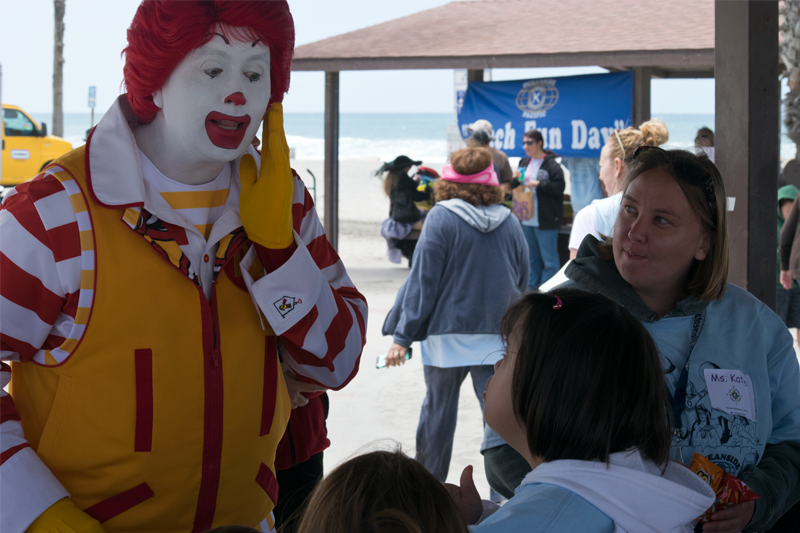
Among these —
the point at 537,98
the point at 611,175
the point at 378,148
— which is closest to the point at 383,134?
the point at 378,148

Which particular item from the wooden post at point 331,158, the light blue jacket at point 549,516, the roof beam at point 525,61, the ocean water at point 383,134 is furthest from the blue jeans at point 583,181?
the ocean water at point 383,134

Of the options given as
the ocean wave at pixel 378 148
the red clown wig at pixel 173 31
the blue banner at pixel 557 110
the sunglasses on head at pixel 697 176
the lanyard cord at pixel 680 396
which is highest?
the ocean wave at pixel 378 148

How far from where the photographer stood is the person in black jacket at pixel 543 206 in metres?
7.73

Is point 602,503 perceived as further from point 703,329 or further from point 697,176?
point 697,176

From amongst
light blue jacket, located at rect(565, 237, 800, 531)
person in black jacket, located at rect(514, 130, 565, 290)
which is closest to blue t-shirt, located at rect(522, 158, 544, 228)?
person in black jacket, located at rect(514, 130, 565, 290)

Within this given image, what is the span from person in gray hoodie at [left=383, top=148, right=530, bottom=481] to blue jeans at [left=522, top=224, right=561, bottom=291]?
4.37m

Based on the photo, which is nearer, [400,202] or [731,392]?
[731,392]

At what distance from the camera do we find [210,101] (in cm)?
146

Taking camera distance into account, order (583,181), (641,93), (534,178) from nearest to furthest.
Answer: (534,178)
(641,93)
(583,181)

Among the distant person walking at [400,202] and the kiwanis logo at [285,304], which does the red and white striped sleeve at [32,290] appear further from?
the distant person walking at [400,202]

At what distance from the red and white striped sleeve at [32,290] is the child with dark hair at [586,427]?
2.40 ft

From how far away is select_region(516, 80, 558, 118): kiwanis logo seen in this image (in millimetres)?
8938

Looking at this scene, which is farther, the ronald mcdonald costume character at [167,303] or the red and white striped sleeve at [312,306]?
the red and white striped sleeve at [312,306]

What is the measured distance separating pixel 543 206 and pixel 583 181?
107 centimetres
